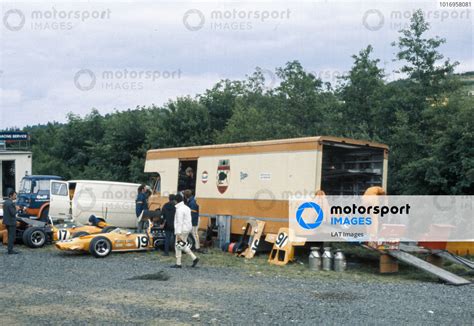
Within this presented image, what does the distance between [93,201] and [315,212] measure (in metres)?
10.4

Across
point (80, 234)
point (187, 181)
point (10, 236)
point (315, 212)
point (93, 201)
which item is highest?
point (187, 181)

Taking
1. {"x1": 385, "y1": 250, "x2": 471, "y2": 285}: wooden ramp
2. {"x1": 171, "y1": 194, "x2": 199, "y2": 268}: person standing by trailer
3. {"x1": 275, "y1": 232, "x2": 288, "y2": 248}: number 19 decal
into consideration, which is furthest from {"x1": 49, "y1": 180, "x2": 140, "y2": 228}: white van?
{"x1": 385, "y1": 250, "x2": 471, "y2": 285}: wooden ramp

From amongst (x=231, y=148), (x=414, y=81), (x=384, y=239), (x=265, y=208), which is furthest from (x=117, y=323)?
(x=414, y=81)

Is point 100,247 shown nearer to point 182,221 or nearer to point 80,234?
point 80,234

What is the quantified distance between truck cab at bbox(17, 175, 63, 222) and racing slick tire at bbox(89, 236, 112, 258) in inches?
268

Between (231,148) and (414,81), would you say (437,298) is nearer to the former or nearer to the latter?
(231,148)

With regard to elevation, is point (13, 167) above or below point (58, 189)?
above

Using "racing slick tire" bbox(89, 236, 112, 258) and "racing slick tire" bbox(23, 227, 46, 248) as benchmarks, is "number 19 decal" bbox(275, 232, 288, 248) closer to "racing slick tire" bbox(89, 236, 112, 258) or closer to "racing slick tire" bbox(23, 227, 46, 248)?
"racing slick tire" bbox(89, 236, 112, 258)

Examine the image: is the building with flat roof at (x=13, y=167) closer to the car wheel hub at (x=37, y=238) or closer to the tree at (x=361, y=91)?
the car wheel hub at (x=37, y=238)

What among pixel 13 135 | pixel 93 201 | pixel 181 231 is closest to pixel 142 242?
pixel 181 231

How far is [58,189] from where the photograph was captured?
2073 centimetres

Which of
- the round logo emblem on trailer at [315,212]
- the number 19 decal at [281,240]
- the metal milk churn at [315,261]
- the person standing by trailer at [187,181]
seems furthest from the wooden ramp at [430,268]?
the person standing by trailer at [187,181]

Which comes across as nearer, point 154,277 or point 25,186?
point 154,277

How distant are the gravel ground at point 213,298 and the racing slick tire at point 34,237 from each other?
3035 millimetres
